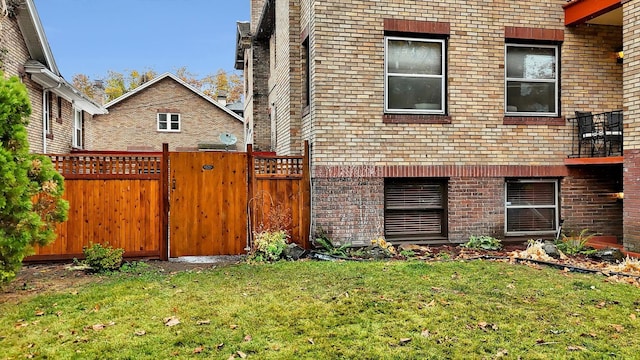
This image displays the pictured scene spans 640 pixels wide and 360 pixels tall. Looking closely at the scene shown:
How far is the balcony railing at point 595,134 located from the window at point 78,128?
66.0ft

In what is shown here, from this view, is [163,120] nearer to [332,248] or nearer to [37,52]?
[37,52]

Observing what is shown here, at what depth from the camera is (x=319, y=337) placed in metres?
4.61

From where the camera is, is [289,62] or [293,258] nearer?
[293,258]

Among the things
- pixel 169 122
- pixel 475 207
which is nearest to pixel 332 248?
pixel 475 207

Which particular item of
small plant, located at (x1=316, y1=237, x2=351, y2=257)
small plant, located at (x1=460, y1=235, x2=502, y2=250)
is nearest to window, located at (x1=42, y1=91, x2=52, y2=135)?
small plant, located at (x1=316, y1=237, x2=351, y2=257)

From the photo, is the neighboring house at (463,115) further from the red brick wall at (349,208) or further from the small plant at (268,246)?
the small plant at (268,246)

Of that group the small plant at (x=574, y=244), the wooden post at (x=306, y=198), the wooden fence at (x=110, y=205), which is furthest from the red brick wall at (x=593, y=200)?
the wooden fence at (x=110, y=205)

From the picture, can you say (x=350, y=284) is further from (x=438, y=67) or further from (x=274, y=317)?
(x=438, y=67)

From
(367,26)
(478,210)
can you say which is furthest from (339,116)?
(478,210)

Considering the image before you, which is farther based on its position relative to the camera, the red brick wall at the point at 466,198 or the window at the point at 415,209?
the window at the point at 415,209

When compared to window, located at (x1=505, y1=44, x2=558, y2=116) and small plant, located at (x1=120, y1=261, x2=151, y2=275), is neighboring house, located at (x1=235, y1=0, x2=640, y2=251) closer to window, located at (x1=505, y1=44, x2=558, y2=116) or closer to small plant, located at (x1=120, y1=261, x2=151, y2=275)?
window, located at (x1=505, y1=44, x2=558, y2=116)

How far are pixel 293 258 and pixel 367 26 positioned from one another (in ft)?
15.4

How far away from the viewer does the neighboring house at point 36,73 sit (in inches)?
569

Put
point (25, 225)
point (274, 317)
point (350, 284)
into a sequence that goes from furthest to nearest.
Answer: point (350, 284) → point (25, 225) → point (274, 317)
